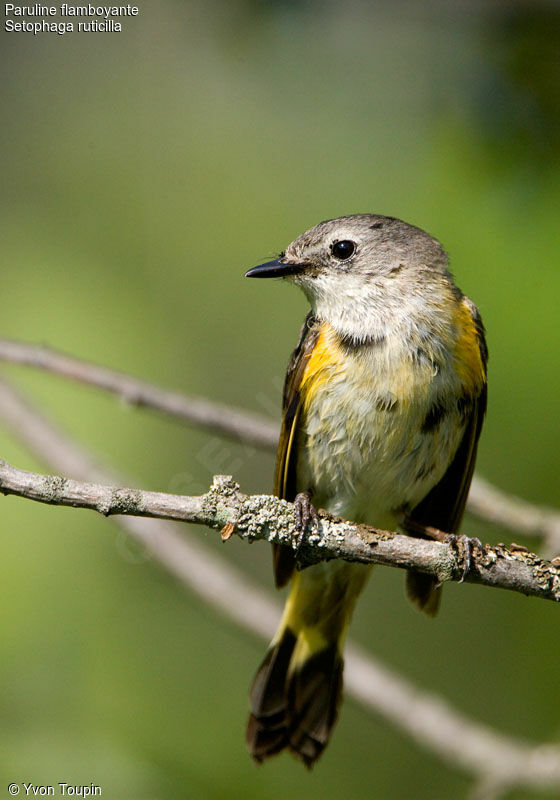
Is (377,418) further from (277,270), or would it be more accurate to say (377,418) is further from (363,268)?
(277,270)

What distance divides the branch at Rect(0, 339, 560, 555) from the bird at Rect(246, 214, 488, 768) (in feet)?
0.65

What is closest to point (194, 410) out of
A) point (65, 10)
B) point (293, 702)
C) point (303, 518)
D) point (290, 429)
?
point (290, 429)

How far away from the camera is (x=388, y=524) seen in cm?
416

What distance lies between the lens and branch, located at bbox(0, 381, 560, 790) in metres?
3.98

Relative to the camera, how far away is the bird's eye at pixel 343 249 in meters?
4.04

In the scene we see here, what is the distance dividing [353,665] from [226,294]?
125 inches

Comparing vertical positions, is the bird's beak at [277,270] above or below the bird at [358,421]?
above

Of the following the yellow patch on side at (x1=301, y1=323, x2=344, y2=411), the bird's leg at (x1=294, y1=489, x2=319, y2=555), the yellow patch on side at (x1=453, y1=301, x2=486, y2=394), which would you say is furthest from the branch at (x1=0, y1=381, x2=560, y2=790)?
the yellow patch on side at (x1=453, y1=301, x2=486, y2=394)

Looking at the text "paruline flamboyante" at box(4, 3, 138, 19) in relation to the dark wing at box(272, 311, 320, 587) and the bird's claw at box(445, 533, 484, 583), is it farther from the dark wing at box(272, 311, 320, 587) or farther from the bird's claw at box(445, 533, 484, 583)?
the bird's claw at box(445, 533, 484, 583)

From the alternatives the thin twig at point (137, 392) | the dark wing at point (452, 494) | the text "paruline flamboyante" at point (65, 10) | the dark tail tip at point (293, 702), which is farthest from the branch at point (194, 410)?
the text "paruline flamboyante" at point (65, 10)

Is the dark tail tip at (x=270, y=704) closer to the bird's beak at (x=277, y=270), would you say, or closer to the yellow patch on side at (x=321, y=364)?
the yellow patch on side at (x=321, y=364)

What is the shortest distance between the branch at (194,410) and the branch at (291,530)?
0.98m

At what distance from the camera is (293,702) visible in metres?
4.26

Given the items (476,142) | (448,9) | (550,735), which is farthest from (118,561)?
(448,9)
